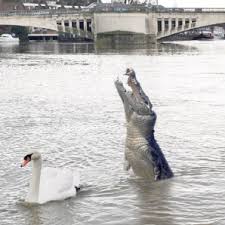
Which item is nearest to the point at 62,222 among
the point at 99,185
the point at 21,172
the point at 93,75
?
the point at 99,185

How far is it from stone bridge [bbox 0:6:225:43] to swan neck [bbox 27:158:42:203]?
96.9 metres

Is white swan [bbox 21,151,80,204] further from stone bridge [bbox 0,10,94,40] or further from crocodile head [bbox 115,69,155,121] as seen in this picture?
stone bridge [bbox 0,10,94,40]

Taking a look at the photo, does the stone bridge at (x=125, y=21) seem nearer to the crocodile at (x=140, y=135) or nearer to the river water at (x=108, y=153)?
the river water at (x=108, y=153)

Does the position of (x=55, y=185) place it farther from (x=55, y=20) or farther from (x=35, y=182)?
(x=55, y=20)

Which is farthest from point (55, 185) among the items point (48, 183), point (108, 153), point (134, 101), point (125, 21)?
point (125, 21)

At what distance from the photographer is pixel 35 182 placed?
9406 mm

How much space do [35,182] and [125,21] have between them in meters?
97.9

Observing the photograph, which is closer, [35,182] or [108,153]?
[35,182]

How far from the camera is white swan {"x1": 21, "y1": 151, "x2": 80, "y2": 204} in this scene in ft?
30.9

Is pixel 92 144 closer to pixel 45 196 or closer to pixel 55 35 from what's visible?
pixel 45 196

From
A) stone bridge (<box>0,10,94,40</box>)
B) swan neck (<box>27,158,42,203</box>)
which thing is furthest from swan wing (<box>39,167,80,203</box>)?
stone bridge (<box>0,10,94,40</box>)

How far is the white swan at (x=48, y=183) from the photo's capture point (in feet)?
30.9

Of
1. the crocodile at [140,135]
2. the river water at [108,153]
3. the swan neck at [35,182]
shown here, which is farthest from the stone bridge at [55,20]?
the swan neck at [35,182]

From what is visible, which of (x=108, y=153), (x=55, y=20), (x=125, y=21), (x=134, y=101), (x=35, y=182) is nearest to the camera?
(x=35, y=182)
